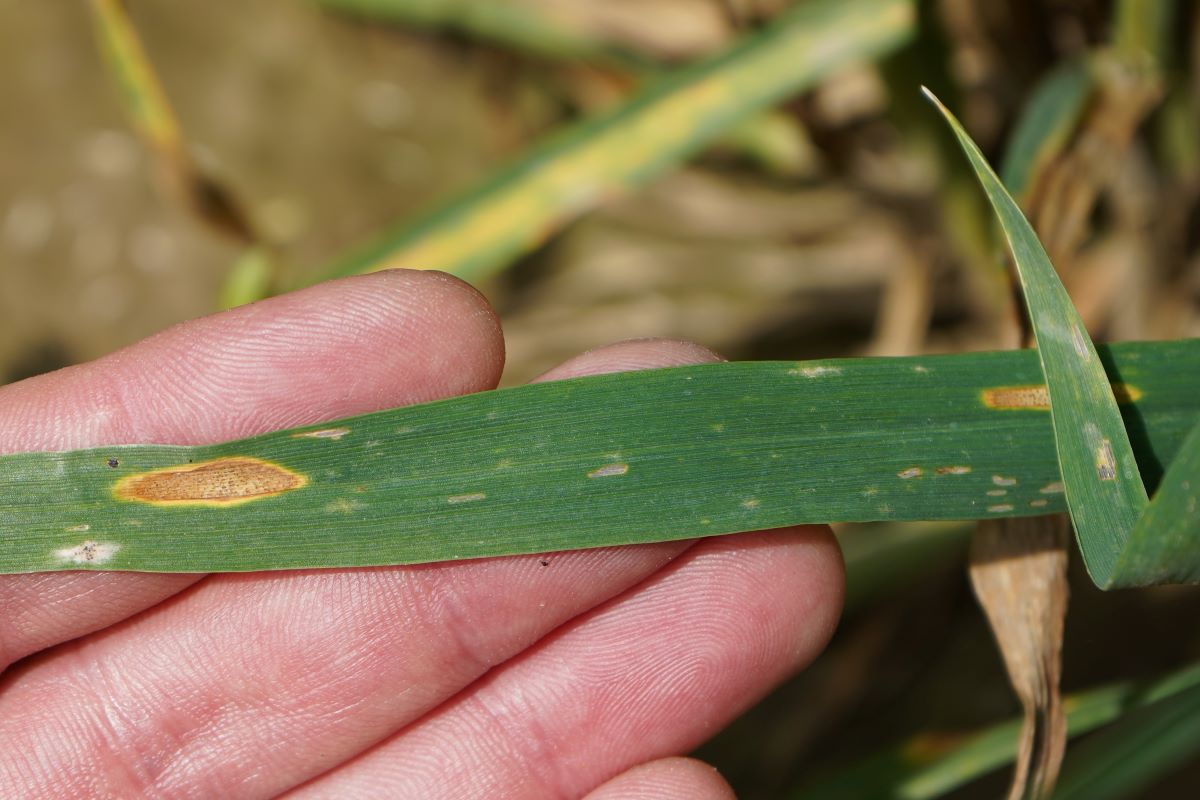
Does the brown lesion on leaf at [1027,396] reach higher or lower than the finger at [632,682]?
higher

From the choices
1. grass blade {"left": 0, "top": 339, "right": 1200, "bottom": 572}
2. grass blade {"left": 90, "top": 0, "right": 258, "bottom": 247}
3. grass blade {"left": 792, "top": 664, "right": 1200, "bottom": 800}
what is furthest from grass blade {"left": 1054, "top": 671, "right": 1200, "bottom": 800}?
grass blade {"left": 90, "top": 0, "right": 258, "bottom": 247}

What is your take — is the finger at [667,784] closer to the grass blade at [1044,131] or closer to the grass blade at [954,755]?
the grass blade at [954,755]

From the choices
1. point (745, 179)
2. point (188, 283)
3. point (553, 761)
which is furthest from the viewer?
point (745, 179)

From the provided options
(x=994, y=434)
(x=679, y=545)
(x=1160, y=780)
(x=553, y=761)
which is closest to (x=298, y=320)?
(x=679, y=545)

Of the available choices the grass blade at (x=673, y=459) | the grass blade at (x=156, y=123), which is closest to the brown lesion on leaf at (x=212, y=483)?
the grass blade at (x=673, y=459)

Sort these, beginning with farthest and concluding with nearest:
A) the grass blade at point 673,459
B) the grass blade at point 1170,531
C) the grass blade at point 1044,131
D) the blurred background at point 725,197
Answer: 1. the blurred background at point 725,197
2. the grass blade at point 1044,131
3. the grass blade at point 673,459
4. the grass blade at point 1170,531

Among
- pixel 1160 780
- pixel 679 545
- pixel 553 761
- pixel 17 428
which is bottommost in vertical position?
pixel 1160 780

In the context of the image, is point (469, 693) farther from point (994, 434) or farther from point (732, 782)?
point (732, 782)
